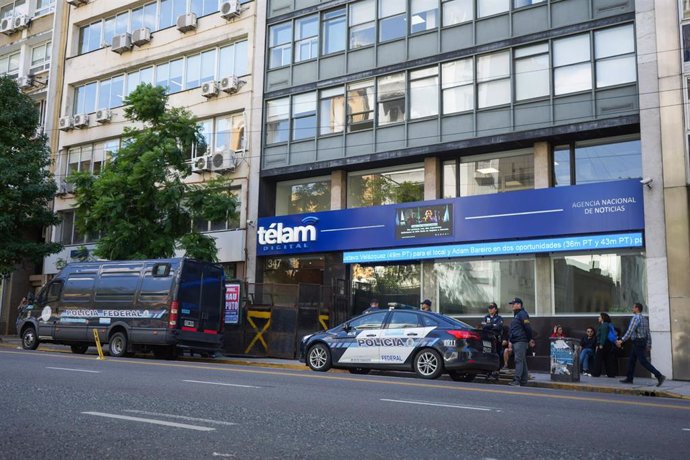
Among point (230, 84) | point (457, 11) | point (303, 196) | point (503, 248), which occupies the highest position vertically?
point (457, 11)

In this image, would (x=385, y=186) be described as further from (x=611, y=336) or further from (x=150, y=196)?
(x=611, y=336)

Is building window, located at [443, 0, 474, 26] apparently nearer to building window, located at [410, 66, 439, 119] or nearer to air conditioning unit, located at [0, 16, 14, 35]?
building window, located at [410, 66, 439, 119]

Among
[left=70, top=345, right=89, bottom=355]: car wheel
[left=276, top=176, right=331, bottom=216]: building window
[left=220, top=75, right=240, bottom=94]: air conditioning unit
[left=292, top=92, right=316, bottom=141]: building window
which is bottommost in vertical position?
[left=70, top=345, right=89, bottom=355]: car wheel

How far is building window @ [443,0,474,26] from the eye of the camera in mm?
24531

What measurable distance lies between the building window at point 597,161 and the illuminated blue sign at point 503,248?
1.95m

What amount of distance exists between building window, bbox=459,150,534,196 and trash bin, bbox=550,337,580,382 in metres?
7.30

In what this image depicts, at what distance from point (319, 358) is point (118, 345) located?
20.9ft

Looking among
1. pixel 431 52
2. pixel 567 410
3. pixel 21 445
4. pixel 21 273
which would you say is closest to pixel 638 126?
pixel 431 52

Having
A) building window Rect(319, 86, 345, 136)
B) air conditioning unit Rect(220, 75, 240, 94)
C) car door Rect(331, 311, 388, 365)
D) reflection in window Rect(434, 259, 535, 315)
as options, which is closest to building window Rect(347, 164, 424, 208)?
building window Rect(319, 86, 345, 136)

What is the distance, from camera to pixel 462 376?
17.2 m

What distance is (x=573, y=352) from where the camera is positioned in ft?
55.6

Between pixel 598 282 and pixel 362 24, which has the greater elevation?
pixel 362 24

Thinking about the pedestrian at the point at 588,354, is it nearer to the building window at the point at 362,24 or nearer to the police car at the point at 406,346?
the police car at the point at 406,346

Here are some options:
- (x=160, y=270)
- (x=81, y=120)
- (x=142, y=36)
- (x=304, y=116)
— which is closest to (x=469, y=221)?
(x=304, y=116)
